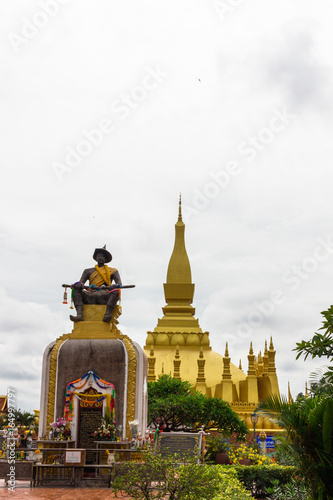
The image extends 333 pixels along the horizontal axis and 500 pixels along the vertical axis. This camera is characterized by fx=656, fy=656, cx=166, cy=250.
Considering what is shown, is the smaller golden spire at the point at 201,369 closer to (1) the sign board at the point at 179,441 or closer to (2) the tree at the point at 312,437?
(1) the sign board at the point at 179,441

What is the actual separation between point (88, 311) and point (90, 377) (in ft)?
7.51

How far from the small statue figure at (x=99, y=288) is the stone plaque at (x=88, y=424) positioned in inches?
107

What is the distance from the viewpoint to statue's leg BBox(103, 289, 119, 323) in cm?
1972

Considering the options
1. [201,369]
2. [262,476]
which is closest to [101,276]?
[262,476]

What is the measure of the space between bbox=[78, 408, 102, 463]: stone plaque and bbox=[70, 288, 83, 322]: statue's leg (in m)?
2.79

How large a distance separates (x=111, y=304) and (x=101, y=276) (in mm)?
1201

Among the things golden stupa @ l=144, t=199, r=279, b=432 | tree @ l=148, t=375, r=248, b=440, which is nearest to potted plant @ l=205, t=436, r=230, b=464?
tree @ l=148, t=375, r=248, b=440

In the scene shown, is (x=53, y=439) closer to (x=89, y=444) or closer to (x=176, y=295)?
(x=89, y=444)

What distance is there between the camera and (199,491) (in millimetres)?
9516

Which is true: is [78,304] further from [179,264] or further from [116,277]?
[179,264]

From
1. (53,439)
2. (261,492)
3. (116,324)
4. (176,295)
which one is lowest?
(261,492)

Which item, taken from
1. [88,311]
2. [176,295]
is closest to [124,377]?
[88,311]

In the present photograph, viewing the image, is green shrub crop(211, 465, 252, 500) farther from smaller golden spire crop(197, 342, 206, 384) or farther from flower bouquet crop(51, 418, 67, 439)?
smaller golden spire crop(197, 342, 206, 384)

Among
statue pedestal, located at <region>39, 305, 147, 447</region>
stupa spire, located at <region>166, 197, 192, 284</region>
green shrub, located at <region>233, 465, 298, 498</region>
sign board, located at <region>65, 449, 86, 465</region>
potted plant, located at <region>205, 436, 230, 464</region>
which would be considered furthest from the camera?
stupa spire, located at <region>166, 197, 192, 284</region>
